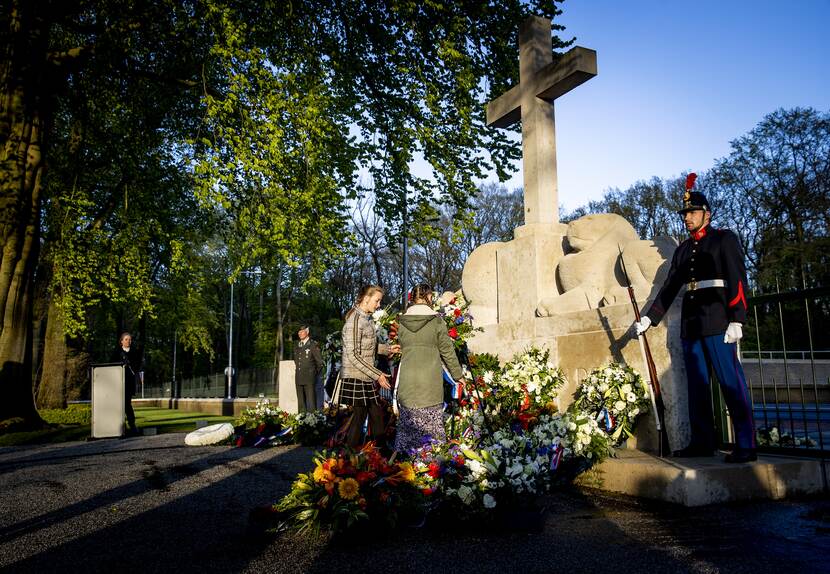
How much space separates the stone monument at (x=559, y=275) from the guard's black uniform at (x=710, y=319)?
0.80 feet

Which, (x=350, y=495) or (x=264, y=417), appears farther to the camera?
(x=264, y=417)

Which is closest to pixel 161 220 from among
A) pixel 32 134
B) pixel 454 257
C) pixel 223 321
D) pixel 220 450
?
pixel 32 134

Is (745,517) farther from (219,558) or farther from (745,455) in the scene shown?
(219,558)

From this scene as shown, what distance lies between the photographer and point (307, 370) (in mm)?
13094

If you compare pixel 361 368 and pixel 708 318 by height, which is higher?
pixel 708 318

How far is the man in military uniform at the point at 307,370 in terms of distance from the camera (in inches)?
510

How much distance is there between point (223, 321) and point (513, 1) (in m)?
44.4

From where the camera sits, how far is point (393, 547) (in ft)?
12.7

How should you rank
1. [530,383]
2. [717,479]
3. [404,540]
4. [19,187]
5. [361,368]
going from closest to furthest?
[404,540]
[717,479]
[361,368]
[530,383]
[19,187]

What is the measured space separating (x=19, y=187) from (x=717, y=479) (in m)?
12.6

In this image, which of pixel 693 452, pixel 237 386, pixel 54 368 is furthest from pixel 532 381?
pixel 237 386

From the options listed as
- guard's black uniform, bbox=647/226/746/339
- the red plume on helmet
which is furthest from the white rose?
the red plume on helmet

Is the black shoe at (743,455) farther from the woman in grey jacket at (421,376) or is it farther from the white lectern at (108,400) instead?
the white lectern at (108,400)

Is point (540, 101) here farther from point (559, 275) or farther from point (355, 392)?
point (355, 392)
